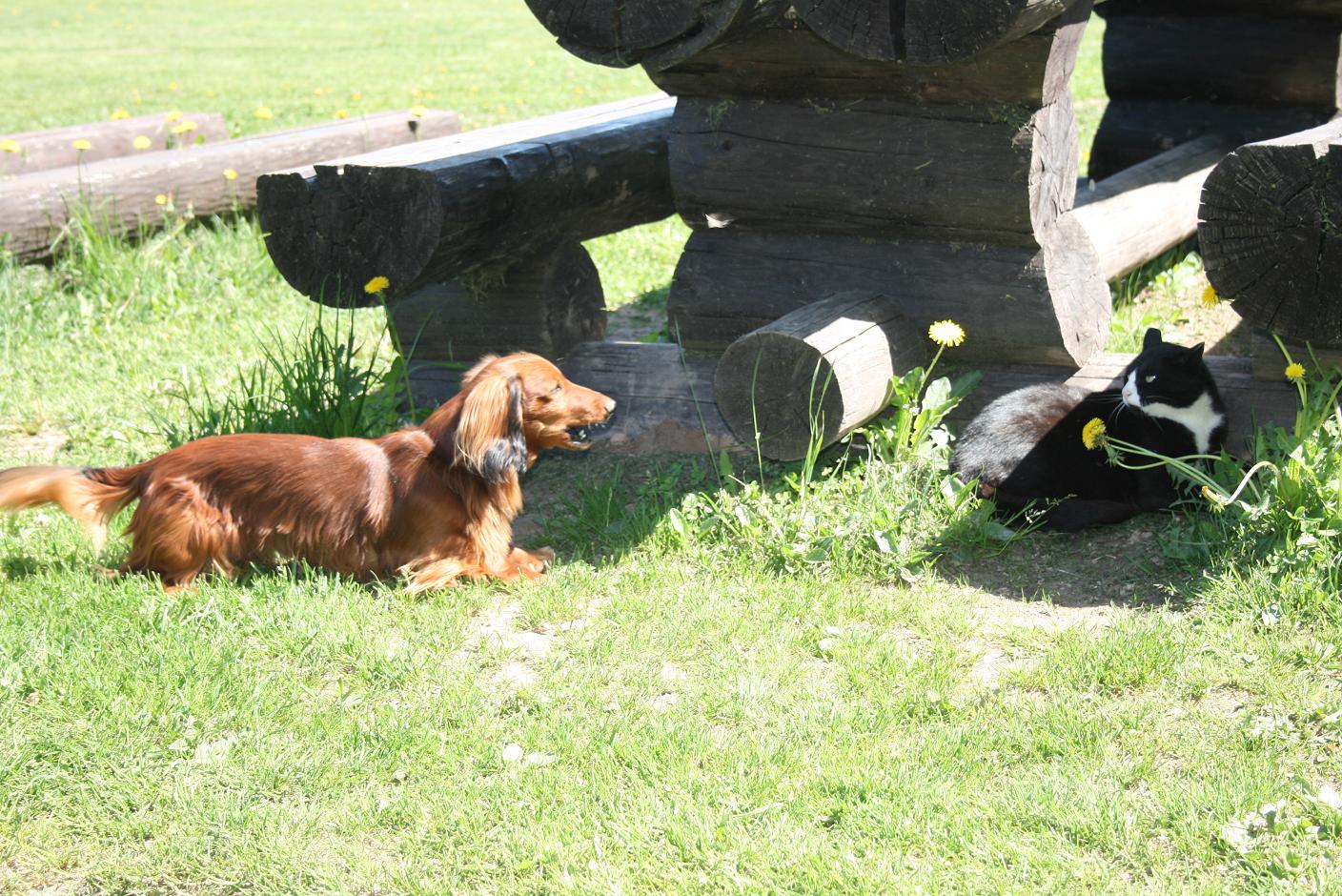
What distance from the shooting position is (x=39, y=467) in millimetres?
4289

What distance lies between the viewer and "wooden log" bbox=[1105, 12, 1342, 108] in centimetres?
695

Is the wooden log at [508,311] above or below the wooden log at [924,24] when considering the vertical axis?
below

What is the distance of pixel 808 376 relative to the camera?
14.1ft

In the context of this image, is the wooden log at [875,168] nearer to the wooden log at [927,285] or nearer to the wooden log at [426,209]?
the wooden log at [927,285]

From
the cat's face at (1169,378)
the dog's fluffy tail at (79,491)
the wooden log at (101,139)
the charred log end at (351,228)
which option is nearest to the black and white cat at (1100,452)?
the cat's face at (1169,378)

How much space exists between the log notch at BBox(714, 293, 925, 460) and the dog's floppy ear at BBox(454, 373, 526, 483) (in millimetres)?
744

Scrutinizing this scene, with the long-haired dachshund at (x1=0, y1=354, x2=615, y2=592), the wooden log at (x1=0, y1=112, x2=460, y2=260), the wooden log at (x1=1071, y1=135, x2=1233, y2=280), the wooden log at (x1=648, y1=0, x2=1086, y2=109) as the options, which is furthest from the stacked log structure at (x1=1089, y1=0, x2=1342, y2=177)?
the wooden log at (x1=0, y1=112, x2=460, y2=260)

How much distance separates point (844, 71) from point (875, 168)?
359 millimetres

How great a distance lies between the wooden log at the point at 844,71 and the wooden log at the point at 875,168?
5 cm

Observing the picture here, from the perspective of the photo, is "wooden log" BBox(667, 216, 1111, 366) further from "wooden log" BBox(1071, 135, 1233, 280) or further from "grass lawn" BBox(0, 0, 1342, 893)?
"wooden log" BBox(1071, 135, 1233, 280)

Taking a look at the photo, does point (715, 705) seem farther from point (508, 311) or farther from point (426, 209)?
point (508, 311)

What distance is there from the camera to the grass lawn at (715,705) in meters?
2.89

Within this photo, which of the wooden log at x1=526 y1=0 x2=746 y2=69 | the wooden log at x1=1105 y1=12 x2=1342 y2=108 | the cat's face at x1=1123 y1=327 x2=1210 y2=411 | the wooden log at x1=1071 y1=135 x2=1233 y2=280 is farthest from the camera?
the wooden log at x1=1105 y1=12 x2=1342 y2=108

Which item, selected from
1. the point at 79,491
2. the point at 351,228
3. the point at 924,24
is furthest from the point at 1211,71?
the point at 79,491
